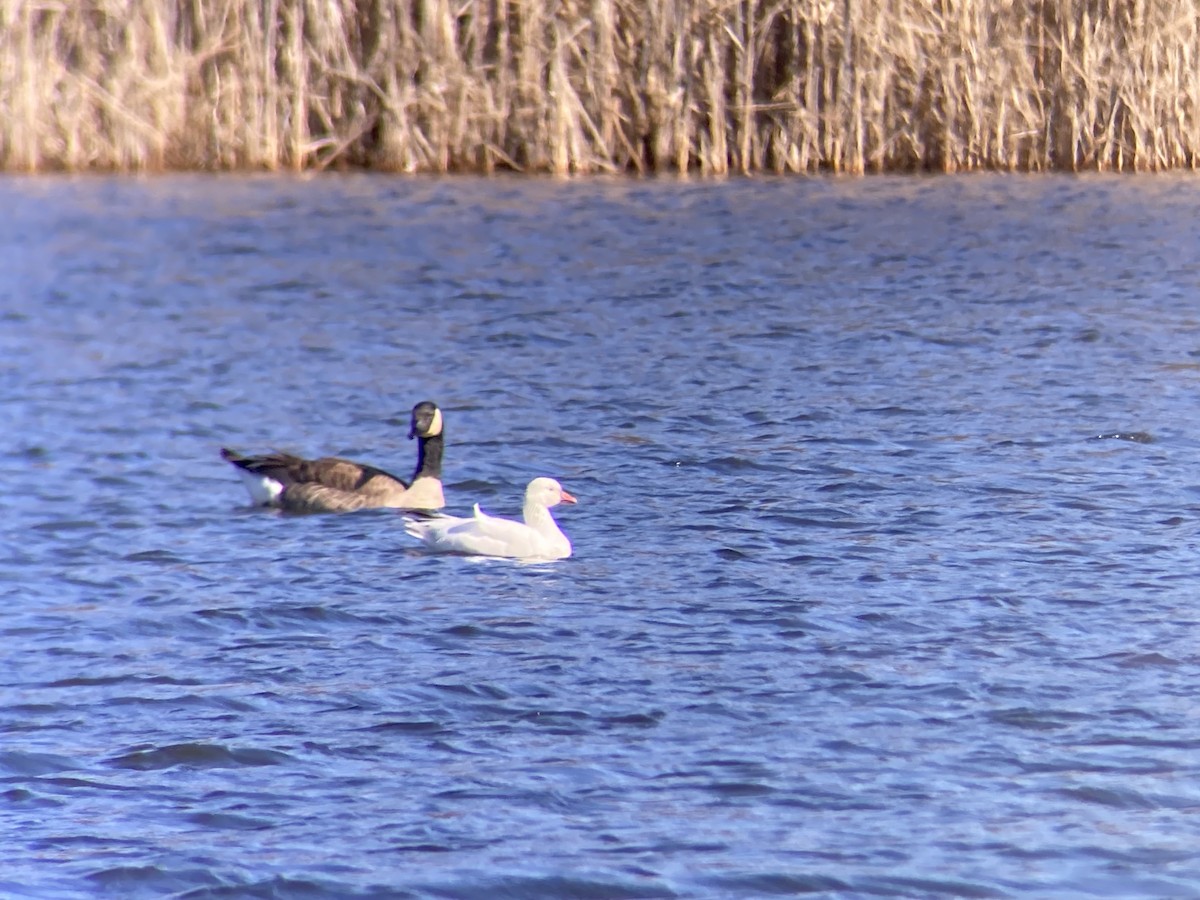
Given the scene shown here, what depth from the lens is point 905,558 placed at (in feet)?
27.4

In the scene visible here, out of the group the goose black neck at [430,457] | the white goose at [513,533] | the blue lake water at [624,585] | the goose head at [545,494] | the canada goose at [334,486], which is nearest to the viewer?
the blue lake water at [624,585]

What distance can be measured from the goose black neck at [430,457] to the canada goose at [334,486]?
0.01 metres

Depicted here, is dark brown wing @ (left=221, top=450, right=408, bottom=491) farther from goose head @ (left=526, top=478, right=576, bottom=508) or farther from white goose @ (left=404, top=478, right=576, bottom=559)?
goose head @ (left=526, top=478, right=576, bottom=508)

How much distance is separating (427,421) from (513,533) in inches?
61.6

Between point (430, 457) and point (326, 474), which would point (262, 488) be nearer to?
point (326, 474)

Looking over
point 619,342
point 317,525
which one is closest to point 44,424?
point 317,525

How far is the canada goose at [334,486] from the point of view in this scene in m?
10.1

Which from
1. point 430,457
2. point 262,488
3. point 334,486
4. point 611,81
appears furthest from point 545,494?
point 611,81

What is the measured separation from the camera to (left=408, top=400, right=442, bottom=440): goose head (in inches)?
406

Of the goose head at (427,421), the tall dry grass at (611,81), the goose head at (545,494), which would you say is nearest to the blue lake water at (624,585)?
the goose head at (545,494)

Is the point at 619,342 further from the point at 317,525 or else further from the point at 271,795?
the point at 271,795

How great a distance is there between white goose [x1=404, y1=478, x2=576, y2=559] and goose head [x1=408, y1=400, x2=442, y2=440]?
3.81 feet

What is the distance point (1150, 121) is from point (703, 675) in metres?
16.8

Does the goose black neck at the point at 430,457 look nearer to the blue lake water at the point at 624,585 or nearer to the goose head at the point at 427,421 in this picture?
the goose head at the point at 427,421
